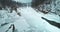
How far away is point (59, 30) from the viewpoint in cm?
997

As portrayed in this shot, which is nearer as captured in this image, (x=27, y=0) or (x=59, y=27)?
(x=59, y=27)

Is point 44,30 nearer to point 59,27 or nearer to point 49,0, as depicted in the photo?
point 59,27

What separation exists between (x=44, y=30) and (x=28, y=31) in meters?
1.47

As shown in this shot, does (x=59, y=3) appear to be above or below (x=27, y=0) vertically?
above

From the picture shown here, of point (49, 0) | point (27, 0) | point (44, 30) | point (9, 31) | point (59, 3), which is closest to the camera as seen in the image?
point (9, 31)

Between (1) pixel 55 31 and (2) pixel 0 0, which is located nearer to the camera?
(1) pixel 55 31

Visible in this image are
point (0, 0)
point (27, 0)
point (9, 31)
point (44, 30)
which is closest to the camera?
point (9, 31)

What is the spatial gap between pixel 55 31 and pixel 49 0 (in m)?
16.0

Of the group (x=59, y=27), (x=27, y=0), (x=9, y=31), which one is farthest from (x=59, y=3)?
(x=27, y=0)

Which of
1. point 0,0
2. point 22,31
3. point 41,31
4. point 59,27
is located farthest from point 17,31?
point 0,0

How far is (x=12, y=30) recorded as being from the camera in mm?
9992

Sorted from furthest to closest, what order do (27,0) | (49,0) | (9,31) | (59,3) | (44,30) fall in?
1. (27,0)
2. (49,0)
3. (59,3)
4. (44,30)
5. (9,31)

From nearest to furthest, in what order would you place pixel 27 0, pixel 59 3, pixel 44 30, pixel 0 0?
pixel 44 30
pixel 59 3
pixel 0 0
pixel 27 0

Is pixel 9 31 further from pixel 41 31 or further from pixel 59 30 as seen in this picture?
pixel 59 30
